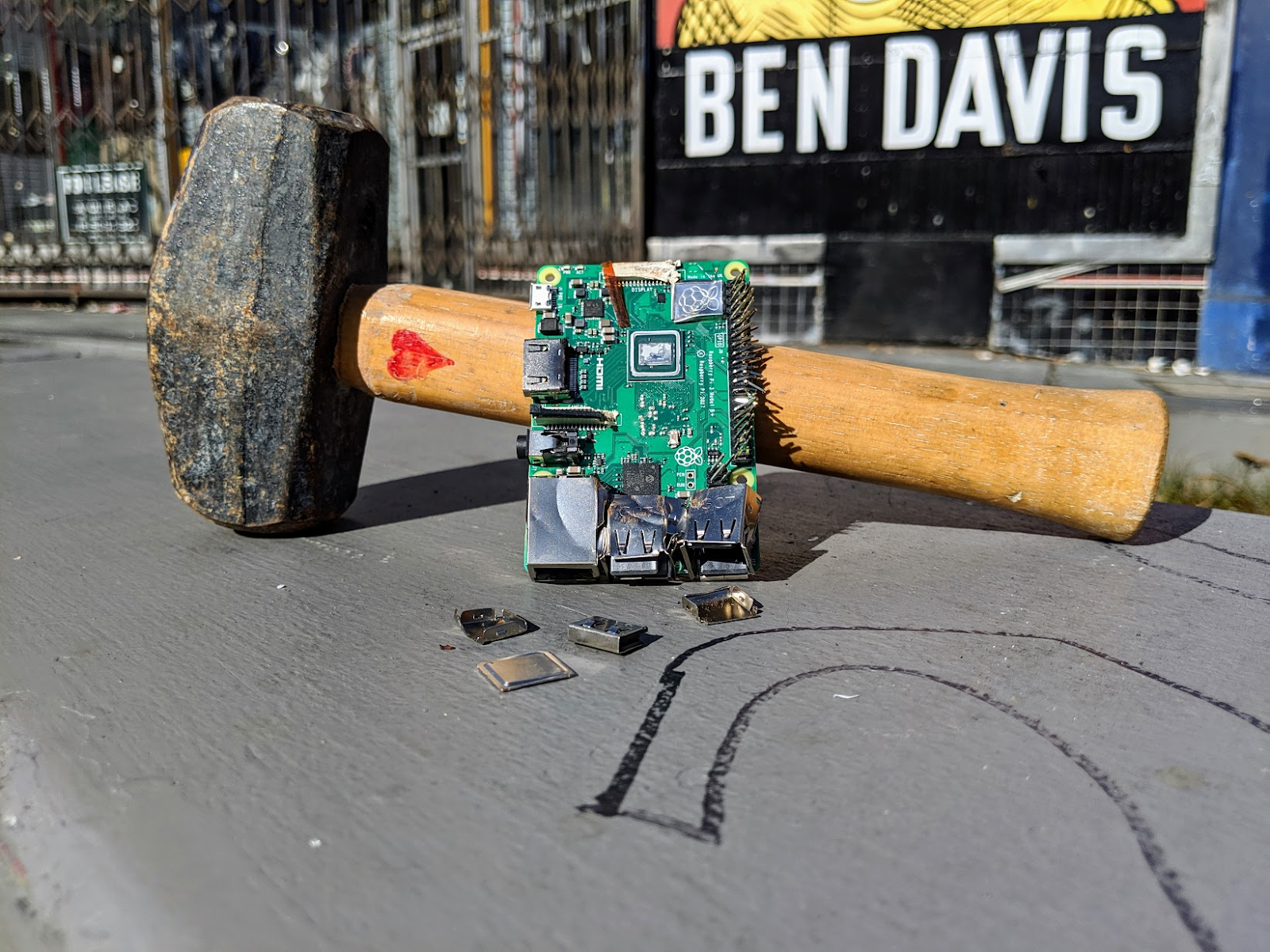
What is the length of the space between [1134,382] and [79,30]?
354 inches

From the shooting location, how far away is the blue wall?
491 centimetres

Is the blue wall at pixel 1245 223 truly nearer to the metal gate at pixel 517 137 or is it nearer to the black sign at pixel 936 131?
the black sign at pixel 936 131

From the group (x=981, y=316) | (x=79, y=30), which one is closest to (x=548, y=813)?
(x=981, y=316)

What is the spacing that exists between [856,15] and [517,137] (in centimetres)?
261

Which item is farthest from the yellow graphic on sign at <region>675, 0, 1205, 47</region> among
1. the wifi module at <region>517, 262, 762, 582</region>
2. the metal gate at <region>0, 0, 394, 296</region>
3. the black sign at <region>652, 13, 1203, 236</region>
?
the wifi module at <region>517, 262, 762, 582</region>

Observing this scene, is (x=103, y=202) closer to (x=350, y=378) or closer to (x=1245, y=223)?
(x=350, y=378)

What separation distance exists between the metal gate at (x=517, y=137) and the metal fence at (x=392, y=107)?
13 mm

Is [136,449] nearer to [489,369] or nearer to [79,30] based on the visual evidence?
[489,369]

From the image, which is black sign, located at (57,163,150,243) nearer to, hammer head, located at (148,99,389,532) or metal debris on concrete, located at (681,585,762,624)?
hammer head, located at (148,99,389,532)

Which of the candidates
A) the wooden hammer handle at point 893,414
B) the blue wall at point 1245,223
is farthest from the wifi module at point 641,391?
the blue wall at point 1245,223

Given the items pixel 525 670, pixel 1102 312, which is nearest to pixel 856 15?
pixel 1102 312

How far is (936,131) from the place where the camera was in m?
5.56

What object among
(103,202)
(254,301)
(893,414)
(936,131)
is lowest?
(893,414)

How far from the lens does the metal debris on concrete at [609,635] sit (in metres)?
1.77
